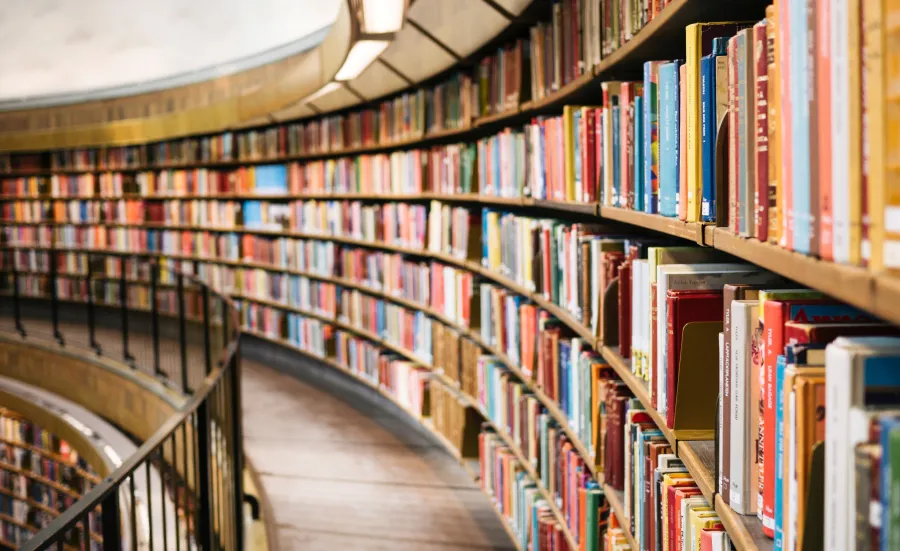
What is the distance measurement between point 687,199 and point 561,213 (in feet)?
6.53

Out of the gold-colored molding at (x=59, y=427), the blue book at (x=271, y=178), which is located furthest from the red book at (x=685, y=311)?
the blue book at (x=271, y=178)

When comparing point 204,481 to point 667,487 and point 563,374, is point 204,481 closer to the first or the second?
point 563,374

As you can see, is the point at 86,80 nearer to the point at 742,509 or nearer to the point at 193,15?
the point at 193,15

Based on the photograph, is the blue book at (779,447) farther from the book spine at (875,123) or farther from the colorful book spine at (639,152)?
the colorful book spine at (639,152)

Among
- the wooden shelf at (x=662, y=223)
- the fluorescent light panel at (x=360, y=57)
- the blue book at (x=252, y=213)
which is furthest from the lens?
the blue book at (x=252, y=213)

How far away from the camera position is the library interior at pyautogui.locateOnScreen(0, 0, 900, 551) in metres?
0.96

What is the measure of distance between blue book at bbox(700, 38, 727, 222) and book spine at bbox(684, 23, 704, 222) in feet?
0.04

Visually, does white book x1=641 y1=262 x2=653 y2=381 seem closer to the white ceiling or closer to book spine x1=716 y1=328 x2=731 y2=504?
book spine x1=716 y1=328 x2=731 y2=504

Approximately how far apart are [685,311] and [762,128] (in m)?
0.47

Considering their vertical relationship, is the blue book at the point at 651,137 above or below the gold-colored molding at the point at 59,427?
above

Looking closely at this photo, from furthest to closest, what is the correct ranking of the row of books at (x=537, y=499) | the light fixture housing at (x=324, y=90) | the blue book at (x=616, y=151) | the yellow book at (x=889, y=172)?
1. the light fixture housing at (x=324, y=90)
2. the row of books at (x=537, y=499)
3. the blue book at (x=616, y=151)
4. the yellow book at (x=889, y=172)

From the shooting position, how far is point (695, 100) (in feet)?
4.75

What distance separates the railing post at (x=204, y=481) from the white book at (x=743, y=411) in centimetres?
170

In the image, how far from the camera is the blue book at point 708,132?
1406 mm
